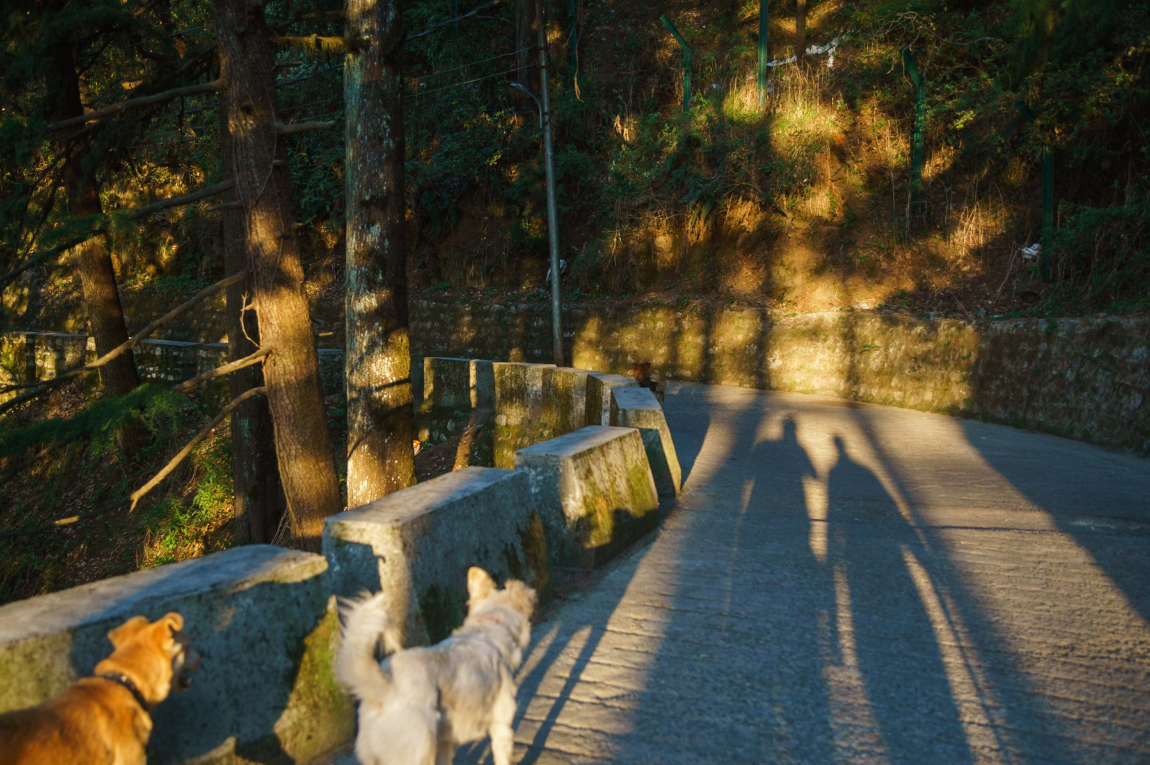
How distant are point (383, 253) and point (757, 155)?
15.1 metres

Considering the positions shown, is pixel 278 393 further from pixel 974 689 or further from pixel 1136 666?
pixel 1136 666

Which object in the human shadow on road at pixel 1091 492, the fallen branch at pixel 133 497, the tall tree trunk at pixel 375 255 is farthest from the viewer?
the tall tree trunk at pixel 375 255

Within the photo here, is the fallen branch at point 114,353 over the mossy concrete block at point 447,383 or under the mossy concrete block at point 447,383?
over

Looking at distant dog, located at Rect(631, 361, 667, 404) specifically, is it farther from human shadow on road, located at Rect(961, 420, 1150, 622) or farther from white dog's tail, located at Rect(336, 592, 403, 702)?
white dog's tail, located at Rect(336, 592, 403, 702)

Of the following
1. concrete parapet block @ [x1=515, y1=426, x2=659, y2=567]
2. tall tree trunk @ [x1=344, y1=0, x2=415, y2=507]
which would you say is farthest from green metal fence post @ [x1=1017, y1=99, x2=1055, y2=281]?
concrete parapet block @ [x1=515, y1=426, x2=659, y2=567]

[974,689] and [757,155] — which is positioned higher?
[757,155]

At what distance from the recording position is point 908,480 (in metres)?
9.26

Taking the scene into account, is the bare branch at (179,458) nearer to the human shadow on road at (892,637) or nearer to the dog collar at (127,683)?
the dog collar at (127,683)

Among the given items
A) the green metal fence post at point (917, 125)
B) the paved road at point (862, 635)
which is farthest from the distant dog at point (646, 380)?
the green metal fence post at point (917, 125)

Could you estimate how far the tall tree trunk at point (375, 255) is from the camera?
8.75 m

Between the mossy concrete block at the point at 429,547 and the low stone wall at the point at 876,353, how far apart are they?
10.1 m

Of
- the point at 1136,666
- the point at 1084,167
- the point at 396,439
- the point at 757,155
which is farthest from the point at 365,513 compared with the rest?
the point at 757,155

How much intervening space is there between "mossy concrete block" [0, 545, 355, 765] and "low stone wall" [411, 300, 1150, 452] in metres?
11.5

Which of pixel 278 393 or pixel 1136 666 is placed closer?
pixel 1136 666
